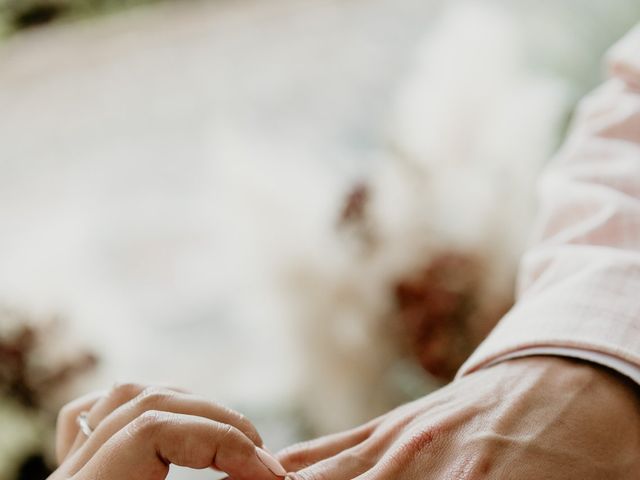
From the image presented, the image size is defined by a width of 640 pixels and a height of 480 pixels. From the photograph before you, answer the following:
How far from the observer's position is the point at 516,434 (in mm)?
693

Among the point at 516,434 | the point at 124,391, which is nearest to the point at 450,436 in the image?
the point at 516,434

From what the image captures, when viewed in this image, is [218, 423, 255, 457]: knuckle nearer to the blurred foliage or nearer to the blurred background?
the blurred background

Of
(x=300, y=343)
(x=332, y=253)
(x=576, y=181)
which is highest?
(x=576, y=181)

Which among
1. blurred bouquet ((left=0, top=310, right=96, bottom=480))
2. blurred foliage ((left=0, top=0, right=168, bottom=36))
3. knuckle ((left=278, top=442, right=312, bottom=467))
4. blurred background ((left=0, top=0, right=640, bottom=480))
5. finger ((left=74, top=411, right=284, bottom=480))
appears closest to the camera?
finger ((left=74, top=411, right=284, bottom=480))

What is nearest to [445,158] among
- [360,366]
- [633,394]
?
[360,366]

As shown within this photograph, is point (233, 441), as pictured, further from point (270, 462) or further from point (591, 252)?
point (591, 252)

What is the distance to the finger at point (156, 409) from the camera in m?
0.70

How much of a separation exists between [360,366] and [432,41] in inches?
39.3

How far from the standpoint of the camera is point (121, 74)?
2697 millimetres

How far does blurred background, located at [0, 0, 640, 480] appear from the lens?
1669 mm

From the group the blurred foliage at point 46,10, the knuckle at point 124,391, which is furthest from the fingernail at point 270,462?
the blurred foliage at point 46,10

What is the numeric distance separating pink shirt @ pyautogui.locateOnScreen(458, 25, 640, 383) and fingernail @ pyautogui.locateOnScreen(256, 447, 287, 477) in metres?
0.21

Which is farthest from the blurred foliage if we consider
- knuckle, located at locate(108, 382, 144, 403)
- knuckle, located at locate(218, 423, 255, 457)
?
knuckle, located at locate(218, 423, 255, 457)

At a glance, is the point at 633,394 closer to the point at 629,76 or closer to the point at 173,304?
the point at 629,76
